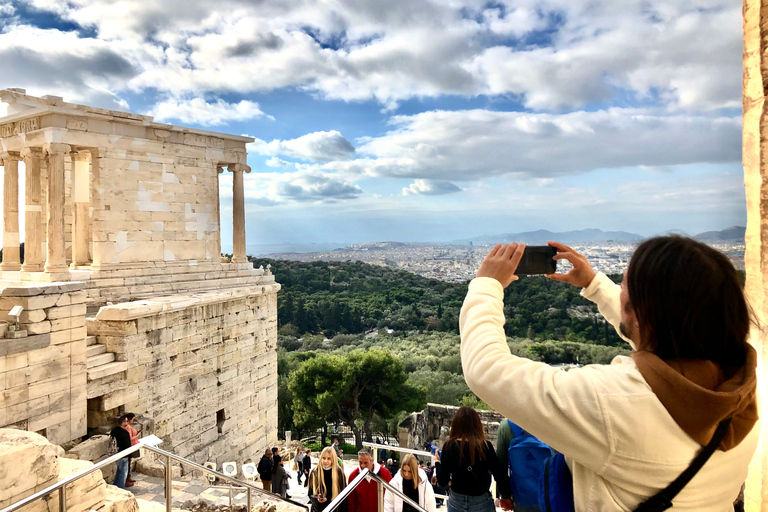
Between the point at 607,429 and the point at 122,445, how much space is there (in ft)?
24.3

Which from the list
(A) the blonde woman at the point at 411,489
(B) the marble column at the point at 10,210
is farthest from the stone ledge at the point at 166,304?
(A) the blonde woman at the point at 411,489

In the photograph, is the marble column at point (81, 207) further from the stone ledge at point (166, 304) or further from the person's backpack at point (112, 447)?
the person's backpack at point (112, 447)

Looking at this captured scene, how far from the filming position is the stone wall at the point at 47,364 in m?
5.79

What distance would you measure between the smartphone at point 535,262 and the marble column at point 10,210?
12862 millimetres

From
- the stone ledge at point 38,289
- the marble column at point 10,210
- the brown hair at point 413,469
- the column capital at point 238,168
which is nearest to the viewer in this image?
the brown hair at point 413,469

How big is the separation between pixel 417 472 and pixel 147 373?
20.2 ft

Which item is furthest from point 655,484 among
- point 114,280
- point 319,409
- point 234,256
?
point 319,409

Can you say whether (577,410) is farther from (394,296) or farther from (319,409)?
(394,296)

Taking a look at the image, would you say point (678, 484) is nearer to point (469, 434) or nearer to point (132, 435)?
point (469, 434)

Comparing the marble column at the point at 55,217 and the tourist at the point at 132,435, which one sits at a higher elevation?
the marble column at the point at 55,217

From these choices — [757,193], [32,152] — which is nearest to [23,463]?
[757,193]

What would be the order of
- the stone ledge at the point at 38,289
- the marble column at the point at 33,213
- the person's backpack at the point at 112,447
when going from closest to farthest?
the stone ledge at the point at 38,289 → the person's backpack at the point at 112,447 → the marble column at the point at 33,213

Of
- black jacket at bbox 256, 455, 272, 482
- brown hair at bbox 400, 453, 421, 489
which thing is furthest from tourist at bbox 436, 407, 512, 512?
black jacket at bbox 256, 455, 272, 482

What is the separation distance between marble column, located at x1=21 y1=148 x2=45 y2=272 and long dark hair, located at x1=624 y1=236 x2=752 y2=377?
39.3ft
